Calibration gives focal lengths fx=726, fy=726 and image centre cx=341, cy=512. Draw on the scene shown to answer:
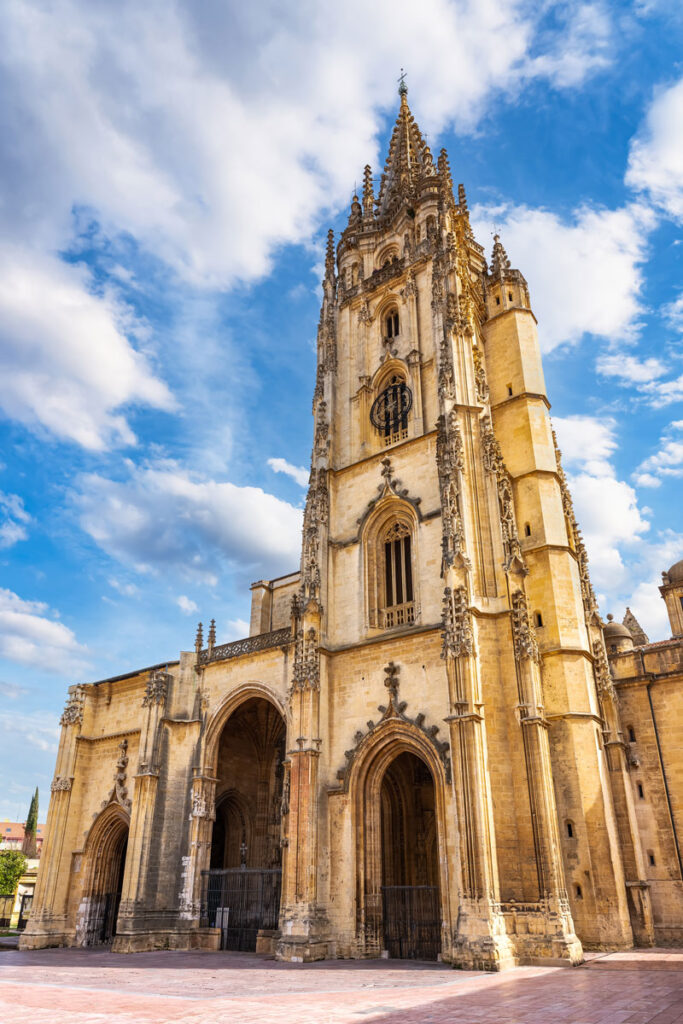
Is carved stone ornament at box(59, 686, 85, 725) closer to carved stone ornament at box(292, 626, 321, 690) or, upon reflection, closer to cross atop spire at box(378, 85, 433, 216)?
carved stone ornament at box(292, 626, 321, 690)

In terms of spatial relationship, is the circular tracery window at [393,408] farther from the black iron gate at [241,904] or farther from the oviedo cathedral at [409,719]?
the black iron gate at [241,904]

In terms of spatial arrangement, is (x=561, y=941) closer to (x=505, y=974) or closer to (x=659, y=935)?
(x=505, y=974)

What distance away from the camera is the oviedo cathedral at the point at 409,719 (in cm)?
1759

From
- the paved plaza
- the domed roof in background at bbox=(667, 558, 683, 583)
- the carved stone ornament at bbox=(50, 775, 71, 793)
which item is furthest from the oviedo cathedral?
the domed roof in background at bbox=(667, 558, 683, 583)

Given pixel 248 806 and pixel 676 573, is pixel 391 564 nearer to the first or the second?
pixel 248 806

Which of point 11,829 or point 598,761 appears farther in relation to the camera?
point 11,829

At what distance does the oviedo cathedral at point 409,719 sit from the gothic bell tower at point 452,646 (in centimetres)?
7

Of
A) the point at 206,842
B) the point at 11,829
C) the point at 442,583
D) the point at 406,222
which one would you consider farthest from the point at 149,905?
the point at 11,829

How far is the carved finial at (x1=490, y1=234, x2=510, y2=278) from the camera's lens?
28989mm

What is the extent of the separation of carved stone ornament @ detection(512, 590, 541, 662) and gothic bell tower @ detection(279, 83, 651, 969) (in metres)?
0.05

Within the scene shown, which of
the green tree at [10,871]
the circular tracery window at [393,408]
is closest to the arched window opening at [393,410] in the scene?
the circular tracery window at [393,408]

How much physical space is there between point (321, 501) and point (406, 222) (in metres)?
13.1

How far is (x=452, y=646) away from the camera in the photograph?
18.1 m

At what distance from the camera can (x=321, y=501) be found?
959 inches
